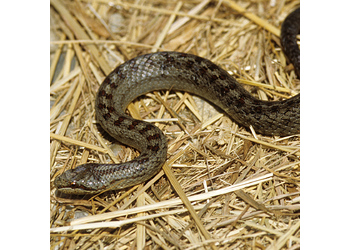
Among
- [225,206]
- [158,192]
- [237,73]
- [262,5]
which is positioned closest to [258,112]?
[237,73]

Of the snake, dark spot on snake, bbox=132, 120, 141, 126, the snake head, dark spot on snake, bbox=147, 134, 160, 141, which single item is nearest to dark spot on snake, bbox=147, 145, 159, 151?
the snake

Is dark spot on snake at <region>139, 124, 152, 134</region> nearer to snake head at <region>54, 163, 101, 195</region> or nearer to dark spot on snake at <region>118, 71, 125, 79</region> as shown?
snake head at <region>54, 163, 101, 195</region>

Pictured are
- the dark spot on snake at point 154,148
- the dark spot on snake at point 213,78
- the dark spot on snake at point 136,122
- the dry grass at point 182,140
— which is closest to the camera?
the dry grass at point 182,140

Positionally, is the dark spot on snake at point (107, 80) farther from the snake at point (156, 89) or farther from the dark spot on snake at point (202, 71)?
the dark spot on snake at point (202, 71)

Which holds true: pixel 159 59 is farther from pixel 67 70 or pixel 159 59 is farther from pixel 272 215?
pixel 272 215

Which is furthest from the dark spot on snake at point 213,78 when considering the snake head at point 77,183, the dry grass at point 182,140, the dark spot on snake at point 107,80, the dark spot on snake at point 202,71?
the snake head at point 77,183

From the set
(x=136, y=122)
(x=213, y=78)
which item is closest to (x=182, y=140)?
(x=136, y=122)
